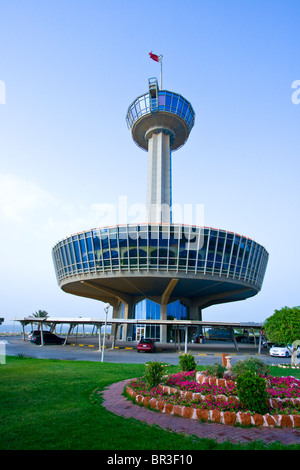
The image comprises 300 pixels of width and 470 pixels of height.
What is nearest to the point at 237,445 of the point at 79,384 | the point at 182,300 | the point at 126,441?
the point at 126,441

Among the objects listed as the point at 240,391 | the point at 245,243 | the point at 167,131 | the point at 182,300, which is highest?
the point at 167,131

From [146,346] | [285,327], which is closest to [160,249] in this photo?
[146,346]

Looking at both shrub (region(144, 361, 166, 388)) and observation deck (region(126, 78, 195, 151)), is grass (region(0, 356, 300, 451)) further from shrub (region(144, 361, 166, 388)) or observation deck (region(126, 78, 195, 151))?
observation deck (region(126, 78, 195, 151))

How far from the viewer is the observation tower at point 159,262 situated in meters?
41.4

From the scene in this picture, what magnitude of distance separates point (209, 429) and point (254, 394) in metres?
1.74

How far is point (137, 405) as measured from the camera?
9.84m

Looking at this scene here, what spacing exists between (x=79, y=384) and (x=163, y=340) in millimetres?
40596

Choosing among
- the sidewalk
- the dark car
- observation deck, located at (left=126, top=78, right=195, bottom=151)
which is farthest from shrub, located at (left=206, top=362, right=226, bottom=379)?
observation deck, located at (left=126, top=78, right=195, bottom=151)

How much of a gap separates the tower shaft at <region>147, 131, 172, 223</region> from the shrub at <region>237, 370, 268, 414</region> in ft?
154

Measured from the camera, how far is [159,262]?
41469mm

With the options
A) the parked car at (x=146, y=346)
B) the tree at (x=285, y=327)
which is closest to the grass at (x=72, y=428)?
the tree at (x=285, y=327)

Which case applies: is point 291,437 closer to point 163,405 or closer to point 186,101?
point 163,405

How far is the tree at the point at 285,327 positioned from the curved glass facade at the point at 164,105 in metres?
50.3

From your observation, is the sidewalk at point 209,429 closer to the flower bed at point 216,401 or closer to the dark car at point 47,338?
the flower bed at point 216,401
